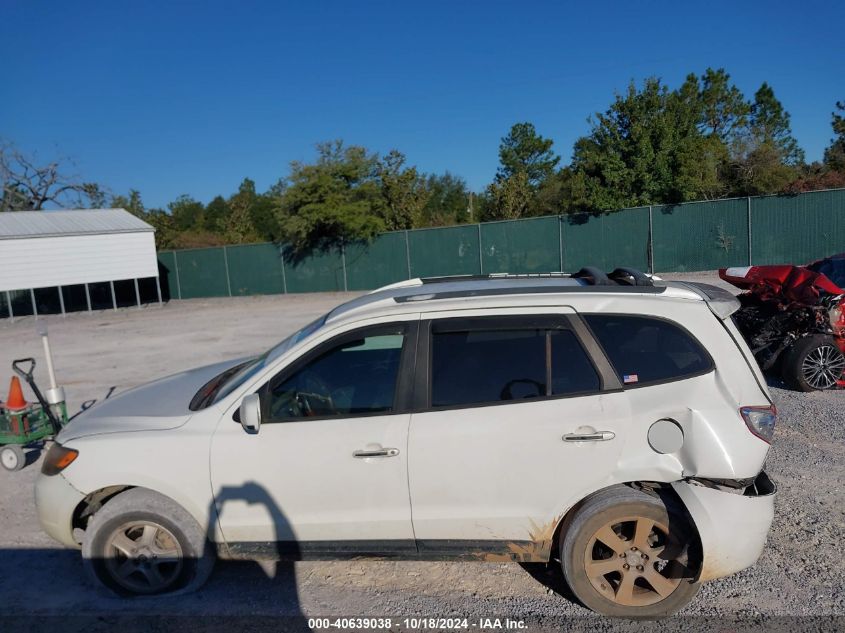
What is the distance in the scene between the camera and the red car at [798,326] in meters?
7.37

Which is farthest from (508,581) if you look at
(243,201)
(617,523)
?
(243,201)

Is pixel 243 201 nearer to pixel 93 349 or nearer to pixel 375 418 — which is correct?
pixel 93 349

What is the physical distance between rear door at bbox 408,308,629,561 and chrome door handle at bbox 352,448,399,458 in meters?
0.09

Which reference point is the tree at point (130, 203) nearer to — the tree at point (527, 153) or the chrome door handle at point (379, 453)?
the tree at point (527, 153)

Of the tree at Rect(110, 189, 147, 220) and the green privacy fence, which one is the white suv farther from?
the tree at Rect(110, 189, 147, 220)

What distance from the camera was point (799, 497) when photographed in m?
4.69

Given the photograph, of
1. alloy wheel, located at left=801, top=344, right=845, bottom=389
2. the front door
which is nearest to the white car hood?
the front door

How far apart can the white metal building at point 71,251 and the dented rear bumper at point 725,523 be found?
27.9 metres

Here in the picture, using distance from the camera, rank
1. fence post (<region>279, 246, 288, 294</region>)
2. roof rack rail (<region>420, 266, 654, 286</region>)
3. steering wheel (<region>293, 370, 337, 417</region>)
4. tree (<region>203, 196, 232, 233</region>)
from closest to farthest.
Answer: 1. steering wheel (<region>293, 370, 337, 417</region>)
2. roof rack rail (<region>420, 266, 654, 286</region>)
3. fence post (<region>279, 246, 288, 294</region>)
4. tree (<region>203, 196, 232, 233</region>)

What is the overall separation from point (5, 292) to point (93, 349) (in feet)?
44.1

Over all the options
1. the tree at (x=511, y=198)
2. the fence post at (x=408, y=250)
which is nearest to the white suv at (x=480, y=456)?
the fence post at (x=408, y=250)

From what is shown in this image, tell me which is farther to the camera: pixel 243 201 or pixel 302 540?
pixel 243 201

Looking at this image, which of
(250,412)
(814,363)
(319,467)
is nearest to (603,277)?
(319,467)

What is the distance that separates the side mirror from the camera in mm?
3318
